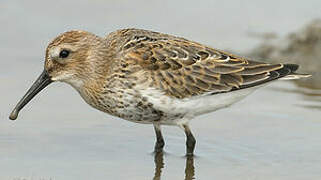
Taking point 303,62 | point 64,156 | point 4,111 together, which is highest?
point 303,62

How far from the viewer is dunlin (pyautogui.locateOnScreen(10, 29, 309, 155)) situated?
8.66 meters

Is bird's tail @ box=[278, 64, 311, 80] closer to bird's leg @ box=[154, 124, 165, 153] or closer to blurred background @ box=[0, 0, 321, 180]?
blurred background @ box=[0, 0, 321, 180]

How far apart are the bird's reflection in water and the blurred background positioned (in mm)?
10

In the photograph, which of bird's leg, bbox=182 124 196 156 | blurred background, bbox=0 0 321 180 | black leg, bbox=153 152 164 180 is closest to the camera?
black leg, bbox=153 152 164 180

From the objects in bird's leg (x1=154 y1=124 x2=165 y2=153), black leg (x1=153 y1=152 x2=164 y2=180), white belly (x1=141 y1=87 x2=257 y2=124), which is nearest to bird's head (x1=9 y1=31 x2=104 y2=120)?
white belly (x1=141 y1=87 x2=257 y2=124)

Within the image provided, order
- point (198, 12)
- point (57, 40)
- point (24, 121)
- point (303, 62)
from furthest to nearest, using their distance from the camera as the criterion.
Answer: point (198, 12) < point (303, 62) < point (24, 121) < point (57, 40)

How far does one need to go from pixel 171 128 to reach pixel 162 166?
136 centimetres

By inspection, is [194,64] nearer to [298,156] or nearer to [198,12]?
[298,156]

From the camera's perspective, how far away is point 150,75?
8773mm

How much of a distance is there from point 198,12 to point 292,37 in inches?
65.4

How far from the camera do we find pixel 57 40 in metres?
8.64

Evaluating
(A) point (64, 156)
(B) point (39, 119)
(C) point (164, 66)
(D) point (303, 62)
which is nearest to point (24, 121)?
(B) point (39, 119)

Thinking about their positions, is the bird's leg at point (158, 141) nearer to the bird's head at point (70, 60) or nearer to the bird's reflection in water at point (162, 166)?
the bird's reflection in water at point (162, 166)

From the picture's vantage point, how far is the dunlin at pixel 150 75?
8664 millimetres
